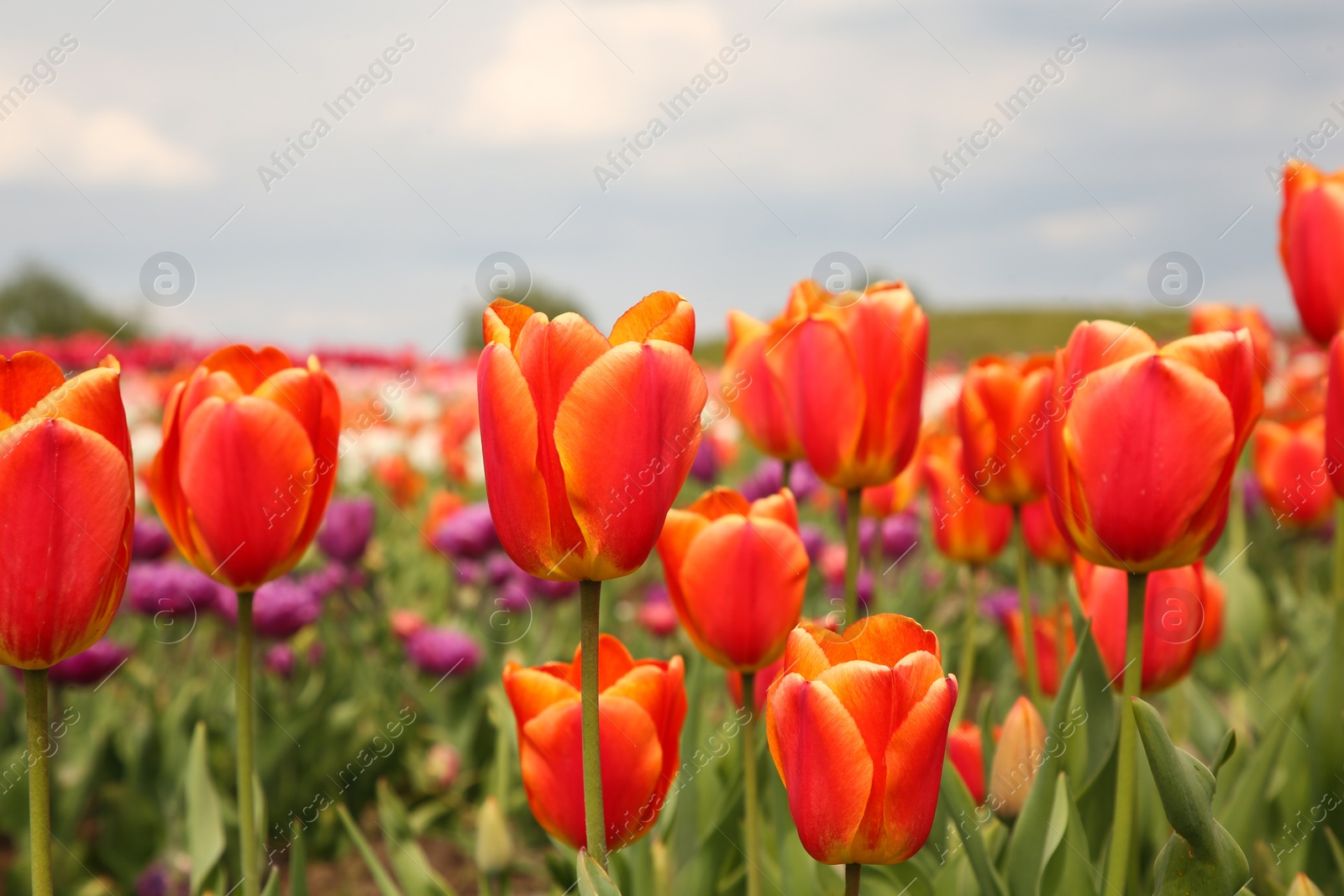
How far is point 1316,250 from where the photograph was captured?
1.75 metres

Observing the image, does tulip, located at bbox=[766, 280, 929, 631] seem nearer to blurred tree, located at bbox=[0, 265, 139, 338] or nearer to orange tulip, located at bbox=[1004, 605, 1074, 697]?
orange tulip, located at bbox=[1004, 605, 1074, 697]

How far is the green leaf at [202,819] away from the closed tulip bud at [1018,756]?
3.46 feet

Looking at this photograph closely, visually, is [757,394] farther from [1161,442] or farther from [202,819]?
[202,819]

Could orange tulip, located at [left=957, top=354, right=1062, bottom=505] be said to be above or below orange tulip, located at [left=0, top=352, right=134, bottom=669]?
above

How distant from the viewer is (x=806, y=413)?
52.6 inches

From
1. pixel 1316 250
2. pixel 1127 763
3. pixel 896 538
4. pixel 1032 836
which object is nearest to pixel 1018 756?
pixel 1032 836

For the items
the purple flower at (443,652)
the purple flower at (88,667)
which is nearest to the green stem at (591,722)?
the purple flower at (88,667)

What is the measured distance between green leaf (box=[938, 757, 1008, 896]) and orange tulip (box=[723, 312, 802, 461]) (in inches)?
23.2

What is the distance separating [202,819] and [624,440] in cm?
104

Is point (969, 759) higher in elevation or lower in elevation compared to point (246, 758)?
higher

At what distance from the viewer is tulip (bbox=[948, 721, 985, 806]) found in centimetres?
130

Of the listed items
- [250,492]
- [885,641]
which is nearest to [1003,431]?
[885,641]

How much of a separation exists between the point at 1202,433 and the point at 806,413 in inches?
21.2

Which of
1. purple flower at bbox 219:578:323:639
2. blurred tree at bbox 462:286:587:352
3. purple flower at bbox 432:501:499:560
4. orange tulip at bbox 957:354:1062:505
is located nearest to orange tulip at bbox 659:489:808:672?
orange tulip at bbox 957:354:1062:505
